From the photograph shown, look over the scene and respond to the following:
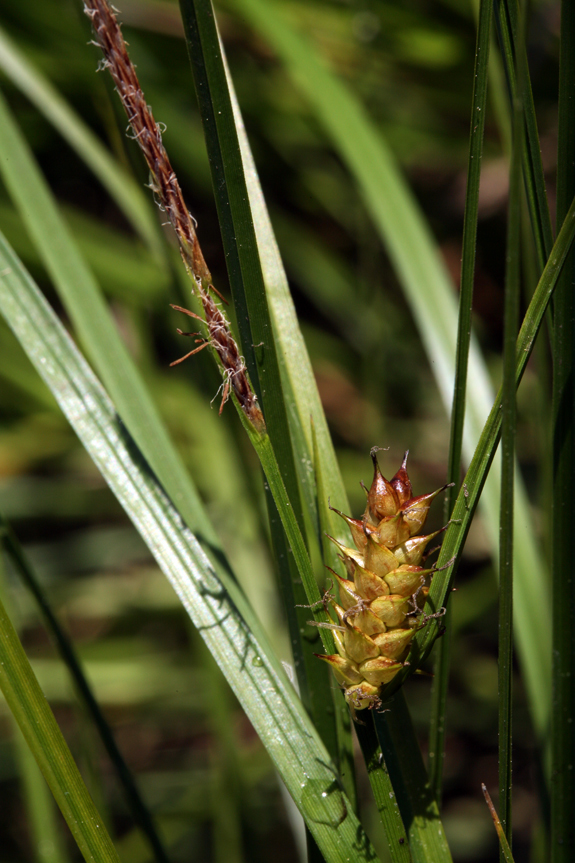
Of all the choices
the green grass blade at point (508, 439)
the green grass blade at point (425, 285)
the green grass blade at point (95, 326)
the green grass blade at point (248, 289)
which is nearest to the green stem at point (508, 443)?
the green grass blade at point (508, 439)

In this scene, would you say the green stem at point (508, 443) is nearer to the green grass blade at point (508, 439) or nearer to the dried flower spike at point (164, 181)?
the green grass blade at point (508, 439)

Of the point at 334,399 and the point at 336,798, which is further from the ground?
the point at 334,399

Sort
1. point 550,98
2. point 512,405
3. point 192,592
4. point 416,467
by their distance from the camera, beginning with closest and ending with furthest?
point 512,405 < point 192,592 < point 550,98 < point 416,467

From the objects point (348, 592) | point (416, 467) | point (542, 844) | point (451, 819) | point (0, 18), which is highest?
point (0, 18)

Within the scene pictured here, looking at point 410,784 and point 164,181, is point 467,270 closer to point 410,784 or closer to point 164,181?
point 164,181

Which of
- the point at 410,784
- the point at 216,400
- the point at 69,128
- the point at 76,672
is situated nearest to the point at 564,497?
the point at 410,784

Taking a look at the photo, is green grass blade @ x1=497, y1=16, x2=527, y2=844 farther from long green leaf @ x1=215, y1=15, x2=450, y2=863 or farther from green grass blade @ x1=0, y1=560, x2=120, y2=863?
green grass blade @ x1=0, y1=560, x2=120, y2=863

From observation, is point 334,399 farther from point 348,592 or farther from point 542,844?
point 348,592

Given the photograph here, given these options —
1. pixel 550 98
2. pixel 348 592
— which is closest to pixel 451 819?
pixel 348 592
